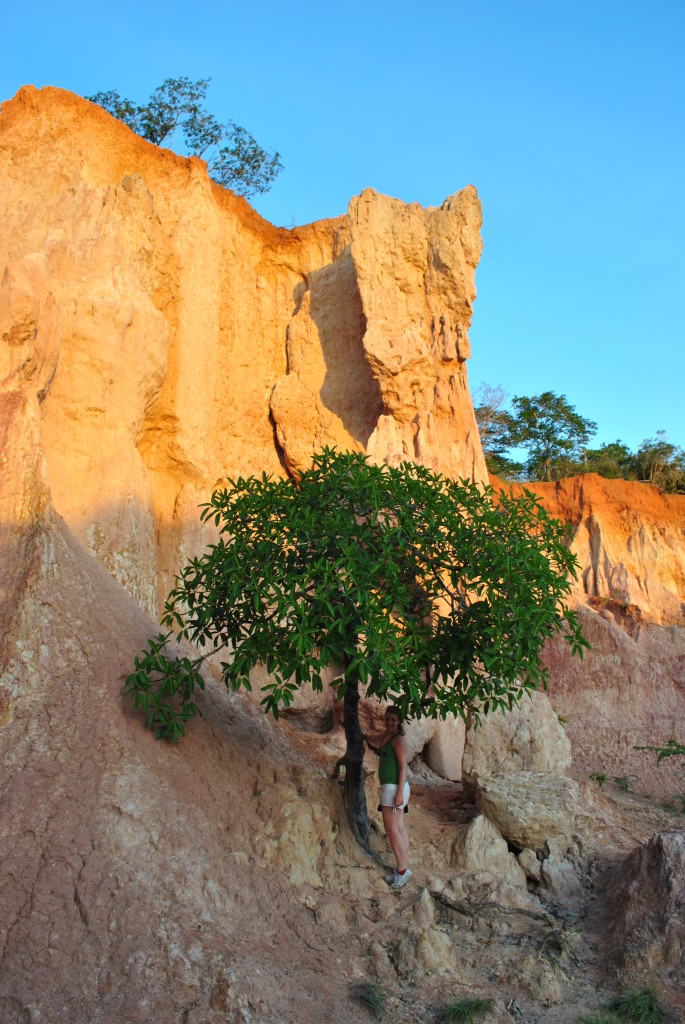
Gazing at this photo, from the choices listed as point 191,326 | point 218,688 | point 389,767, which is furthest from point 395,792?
point 191,326

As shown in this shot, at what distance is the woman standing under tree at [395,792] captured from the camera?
6.04 m

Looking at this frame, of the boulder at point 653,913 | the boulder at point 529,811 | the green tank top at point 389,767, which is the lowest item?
the boulder at point 653,913

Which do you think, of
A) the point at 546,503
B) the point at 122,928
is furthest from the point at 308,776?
the point at 546,503

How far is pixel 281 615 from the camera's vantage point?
5324 mm

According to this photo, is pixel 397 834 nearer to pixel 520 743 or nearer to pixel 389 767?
pixel 389 767

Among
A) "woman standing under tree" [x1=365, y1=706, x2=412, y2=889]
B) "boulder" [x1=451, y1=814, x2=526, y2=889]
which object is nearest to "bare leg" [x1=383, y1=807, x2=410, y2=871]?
"woman standing under tree" [x1=365, y1=706, x2=412, y2=889]

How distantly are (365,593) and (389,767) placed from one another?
1.63 m

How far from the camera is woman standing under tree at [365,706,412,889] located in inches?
238

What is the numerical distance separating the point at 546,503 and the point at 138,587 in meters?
13.5

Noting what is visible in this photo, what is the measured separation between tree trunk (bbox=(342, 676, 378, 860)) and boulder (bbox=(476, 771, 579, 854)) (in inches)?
49.9

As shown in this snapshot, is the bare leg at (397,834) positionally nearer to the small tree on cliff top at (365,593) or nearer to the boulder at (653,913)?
the small tree on cliff top at (365,593)

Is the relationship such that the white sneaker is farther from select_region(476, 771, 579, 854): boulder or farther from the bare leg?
select_region(476, 771, 579, 854): boulder

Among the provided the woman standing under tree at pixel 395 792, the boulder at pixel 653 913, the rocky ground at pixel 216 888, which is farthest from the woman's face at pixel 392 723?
the boulder at pixel 653 913

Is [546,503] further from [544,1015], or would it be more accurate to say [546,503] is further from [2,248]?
[544,1015]
